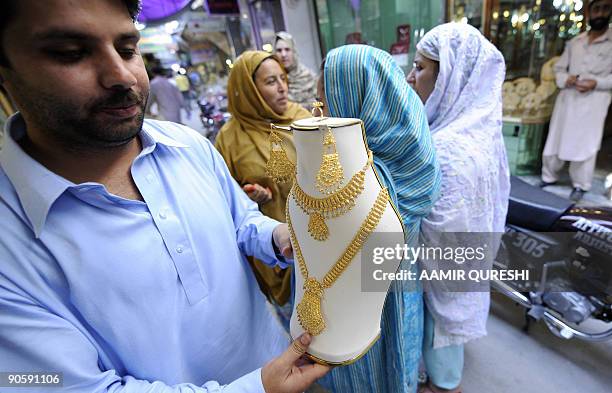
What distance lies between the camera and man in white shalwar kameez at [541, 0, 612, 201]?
2230 mm

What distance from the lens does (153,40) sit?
6.51 metres

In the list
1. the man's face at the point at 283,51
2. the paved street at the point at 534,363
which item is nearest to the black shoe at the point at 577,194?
the paved street at the point at 534,363

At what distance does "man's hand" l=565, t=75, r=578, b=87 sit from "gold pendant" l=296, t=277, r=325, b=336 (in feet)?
10.0

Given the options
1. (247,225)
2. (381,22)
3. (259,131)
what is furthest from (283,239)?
(381,22)

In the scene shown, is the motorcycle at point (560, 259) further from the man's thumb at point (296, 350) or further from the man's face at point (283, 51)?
the man's face at point (283, 51)

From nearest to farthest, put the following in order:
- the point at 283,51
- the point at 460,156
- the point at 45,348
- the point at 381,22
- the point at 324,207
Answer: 1. the point at 45,348
2. the point at 324,207
3. the point at 460,156
4. the point at 283,51
5. the point at 381,22

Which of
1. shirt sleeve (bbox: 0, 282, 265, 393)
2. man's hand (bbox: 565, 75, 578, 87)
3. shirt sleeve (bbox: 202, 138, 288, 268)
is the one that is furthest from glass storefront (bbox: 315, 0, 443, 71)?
shirt sleeve (bbox: 0, 282, 265, 393)

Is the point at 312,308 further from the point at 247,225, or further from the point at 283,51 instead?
the point at 283,51

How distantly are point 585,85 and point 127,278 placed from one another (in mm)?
3320

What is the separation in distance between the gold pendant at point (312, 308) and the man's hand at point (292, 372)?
21 mm

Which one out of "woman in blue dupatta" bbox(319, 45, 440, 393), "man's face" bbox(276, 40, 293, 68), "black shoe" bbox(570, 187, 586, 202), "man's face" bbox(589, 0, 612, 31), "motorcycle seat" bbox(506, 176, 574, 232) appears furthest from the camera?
"man's face" bbox(276, 40, 293, 68)

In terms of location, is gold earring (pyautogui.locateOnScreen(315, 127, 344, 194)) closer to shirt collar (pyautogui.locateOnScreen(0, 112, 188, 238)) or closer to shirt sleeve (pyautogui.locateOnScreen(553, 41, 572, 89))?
shirt collar (pyautogui.locateOnScreen(0, 112, 188, 238))

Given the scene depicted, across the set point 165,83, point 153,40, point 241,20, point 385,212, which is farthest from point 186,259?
point 153,40
